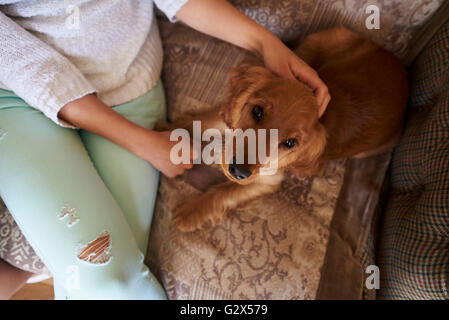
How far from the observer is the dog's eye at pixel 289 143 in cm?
106

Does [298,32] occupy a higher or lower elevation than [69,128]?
higher

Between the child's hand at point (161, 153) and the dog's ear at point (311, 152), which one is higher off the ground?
the dog's ear at point (311, 152)

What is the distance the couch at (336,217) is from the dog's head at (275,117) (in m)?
0.22

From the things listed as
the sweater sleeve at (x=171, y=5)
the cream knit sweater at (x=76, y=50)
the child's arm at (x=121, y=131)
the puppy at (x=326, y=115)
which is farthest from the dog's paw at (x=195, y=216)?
the sweater sleeve at (x=171, y=5)

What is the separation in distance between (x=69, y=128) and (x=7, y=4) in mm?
474

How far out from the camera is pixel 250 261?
1.18 meters

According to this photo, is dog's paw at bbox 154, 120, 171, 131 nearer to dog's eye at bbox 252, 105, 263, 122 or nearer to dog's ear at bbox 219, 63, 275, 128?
dog's ear at bbox 219, 63, 275, 128

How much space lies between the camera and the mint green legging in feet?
2.99

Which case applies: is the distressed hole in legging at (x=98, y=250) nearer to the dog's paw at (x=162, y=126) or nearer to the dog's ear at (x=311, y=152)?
the dog's paw at (x=162, y=126)

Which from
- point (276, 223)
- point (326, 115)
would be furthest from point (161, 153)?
point (326, 115)

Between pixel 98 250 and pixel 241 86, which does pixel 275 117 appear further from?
pixel 98 250

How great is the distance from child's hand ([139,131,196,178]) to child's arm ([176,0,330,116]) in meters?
0.52
